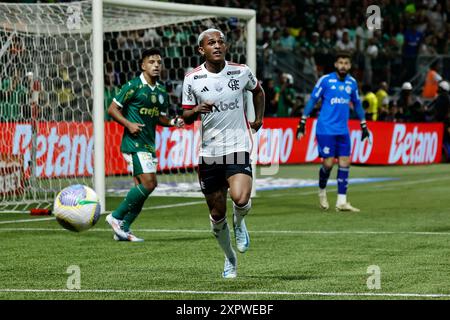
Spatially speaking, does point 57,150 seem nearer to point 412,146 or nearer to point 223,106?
point 223,106

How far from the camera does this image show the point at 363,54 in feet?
98.8

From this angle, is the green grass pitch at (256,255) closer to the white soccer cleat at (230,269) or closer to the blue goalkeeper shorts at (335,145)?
the white soccer cleat at (230,269)

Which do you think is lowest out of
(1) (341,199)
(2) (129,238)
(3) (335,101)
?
(1) (341,199)

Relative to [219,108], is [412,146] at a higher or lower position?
lower

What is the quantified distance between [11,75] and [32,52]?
0.50 metres

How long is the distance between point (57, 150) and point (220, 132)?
9.31 m

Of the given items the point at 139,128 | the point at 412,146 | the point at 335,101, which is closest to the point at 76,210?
the point at 139,128

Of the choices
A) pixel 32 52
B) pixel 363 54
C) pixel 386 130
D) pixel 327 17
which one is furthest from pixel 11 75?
pixel 327 17

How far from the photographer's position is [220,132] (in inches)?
354

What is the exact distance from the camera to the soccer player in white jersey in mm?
8906

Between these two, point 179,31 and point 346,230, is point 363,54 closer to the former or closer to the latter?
point 179,31

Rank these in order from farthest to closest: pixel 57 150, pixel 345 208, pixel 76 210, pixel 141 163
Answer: pixel 57 150
pixel 345 208
pixel 141 163
pixel 76 210

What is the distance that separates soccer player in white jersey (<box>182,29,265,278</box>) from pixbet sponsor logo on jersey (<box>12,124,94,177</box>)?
831 centimetres

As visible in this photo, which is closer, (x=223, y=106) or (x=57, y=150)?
(x=223, y=106)
